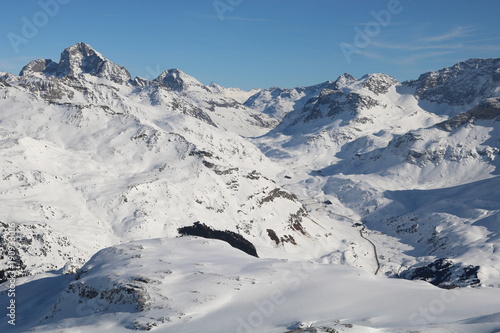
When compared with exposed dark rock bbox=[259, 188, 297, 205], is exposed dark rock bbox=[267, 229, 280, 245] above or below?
below

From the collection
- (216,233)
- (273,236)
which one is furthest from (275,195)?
(216,233)

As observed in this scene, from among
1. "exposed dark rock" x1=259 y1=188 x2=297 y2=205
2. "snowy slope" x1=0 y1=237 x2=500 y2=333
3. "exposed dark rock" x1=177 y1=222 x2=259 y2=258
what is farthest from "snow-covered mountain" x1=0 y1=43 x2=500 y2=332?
"exposed dark rock" x1=259 y1=188 x2=297 y2=205

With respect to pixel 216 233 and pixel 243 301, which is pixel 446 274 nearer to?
pixel 216 233

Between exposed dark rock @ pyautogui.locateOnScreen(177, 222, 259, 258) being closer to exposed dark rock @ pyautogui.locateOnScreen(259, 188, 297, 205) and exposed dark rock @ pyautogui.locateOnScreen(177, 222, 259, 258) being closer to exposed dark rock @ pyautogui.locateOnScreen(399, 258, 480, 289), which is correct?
exposed dark rock @ pyautogui.locateOnScreen(259, 188, 297, 205)

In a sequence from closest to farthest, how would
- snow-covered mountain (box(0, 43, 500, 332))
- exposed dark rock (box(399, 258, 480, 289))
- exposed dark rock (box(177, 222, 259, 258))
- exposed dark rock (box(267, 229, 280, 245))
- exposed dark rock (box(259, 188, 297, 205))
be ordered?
snow-covered mountain (box(0, 43, 500, 332)) → exposed dark rock (box(399, 258, 480, 289)) → exposed dark rock (box(177, 222, 259, 258)) → exposed dark rock (box(267, 229, 280, 245)) → exposed dark rock (box(259, 188, 297, 205))

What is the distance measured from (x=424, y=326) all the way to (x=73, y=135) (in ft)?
370

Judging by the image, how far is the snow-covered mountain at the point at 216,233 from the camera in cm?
3878

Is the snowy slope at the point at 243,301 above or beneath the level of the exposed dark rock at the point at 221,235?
beneath

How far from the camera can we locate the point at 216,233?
9162 centimetres

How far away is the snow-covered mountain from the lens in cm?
3878

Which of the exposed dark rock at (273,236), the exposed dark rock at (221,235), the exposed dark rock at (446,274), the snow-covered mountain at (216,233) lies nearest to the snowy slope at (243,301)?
the snow-covered mountain at (216,233)

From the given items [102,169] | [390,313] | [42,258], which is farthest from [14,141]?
[390,313]

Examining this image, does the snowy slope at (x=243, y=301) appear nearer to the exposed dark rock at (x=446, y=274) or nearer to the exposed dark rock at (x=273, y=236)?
the exposed dark rock at (x=446, y=274)

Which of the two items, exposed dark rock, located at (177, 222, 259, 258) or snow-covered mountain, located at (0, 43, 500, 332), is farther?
exposed dark rock, located at (177, 222, 259, 258)
